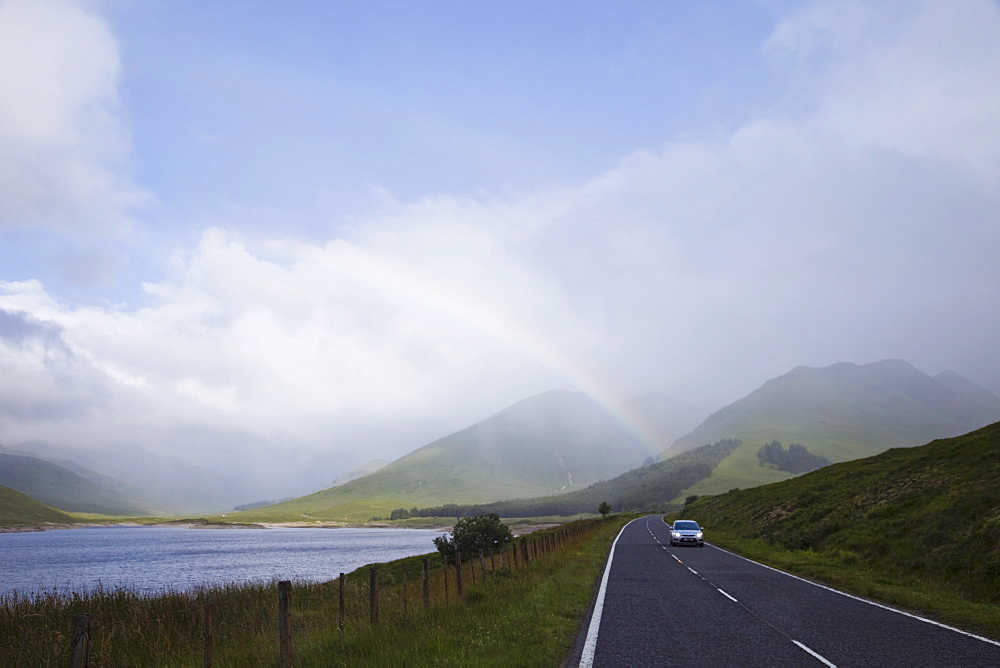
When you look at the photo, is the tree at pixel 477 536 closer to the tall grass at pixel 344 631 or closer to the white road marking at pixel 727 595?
the tall grass at pixel 344 631

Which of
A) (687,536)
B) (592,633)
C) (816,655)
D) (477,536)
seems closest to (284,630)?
(592,633)

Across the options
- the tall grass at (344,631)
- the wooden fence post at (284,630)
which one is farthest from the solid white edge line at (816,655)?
the wooden fence post at (284,630)

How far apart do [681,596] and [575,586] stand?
3.48 m

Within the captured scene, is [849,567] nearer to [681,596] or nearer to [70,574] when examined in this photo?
[681,596]

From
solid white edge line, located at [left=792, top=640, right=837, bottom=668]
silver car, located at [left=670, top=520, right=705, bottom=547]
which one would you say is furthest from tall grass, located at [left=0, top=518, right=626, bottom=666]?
silver car, located at [left=670, top=520, right=705, bottom=547]

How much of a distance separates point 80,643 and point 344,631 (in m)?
6.76

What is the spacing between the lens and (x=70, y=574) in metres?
70.3

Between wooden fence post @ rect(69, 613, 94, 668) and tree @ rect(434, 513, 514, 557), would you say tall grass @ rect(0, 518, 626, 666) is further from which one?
tree @ rect(434, 513, 514, 557)

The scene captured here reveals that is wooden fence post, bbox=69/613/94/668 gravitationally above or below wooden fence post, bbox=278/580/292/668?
above

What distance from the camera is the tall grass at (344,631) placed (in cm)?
1131

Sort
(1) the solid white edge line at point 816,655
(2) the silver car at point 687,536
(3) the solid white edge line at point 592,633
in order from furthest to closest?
1. (2) the silver car at point 687,536
2. (3) the solid white edge line at point 592,633
3. (1) the solid white edge line at point 816,655

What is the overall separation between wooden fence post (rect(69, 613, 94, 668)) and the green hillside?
21.1 meters

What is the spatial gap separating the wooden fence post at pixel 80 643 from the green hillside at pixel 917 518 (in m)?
21.1

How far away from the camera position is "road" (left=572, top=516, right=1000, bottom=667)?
1081 cm
